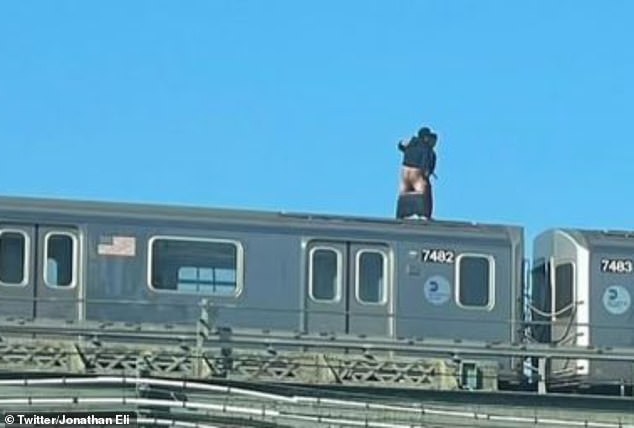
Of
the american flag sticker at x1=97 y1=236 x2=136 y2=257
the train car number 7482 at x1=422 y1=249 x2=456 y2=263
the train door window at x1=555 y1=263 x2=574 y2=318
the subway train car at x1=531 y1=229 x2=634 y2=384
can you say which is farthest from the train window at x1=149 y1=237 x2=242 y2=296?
the train door window at x1=555 y1=263 x2=574 y2=318

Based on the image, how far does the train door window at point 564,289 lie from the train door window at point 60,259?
824cm

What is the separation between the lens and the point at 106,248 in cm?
2653

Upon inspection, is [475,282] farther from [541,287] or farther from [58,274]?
[58,274]

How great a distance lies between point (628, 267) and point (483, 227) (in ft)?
8.34

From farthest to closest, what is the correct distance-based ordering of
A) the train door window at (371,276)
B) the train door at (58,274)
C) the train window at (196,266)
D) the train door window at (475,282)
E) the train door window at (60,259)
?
the train door window at (475,282) → the train door window at (371,276) → the train window at (196,266) → the train door window at (60,259) → the train door at (58,274)

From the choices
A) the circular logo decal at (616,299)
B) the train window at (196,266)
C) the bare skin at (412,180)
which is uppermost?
the bare skin at (412,180)

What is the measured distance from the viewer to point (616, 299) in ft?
92.0

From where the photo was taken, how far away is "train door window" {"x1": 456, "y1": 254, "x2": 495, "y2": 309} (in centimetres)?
2783

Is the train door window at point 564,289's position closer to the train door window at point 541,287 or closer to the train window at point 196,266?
the train door window at point 541,287

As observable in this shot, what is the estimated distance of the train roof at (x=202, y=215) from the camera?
1041 inches

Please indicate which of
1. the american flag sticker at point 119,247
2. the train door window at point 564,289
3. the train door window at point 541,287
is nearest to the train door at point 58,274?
the american flag sticker at point 119,247

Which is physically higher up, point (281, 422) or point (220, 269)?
point (220, 269)

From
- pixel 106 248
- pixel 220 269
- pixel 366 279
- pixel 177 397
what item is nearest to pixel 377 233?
pixel 366 279

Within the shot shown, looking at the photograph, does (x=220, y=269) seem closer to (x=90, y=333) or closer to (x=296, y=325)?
(x=296, y=325)
